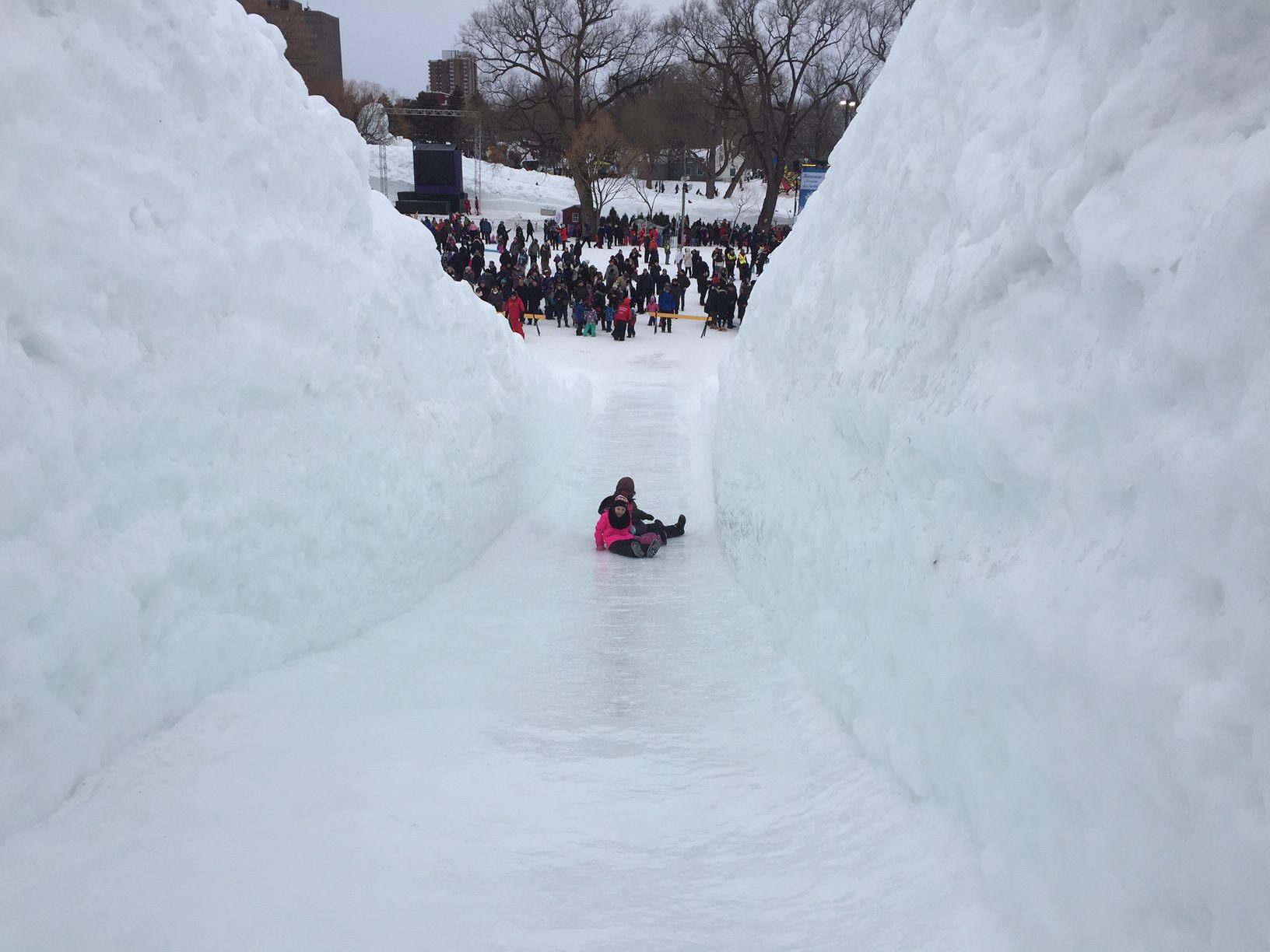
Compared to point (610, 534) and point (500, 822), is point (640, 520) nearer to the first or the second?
point (610, 534)

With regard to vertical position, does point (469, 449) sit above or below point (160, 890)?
above

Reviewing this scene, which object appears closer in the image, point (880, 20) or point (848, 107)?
point (848, 107)

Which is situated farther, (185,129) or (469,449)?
(469,449)

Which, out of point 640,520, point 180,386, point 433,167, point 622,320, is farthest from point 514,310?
point 433,167

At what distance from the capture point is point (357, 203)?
684 cm

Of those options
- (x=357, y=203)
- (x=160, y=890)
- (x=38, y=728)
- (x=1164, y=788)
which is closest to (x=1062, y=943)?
(x=1164, y=788)

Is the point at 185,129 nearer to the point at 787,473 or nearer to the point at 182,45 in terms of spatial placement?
the point at 182,45

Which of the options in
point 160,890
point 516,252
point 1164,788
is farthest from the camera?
point 516,252

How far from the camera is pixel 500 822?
12.2 feet

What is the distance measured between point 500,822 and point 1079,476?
8.64 feet

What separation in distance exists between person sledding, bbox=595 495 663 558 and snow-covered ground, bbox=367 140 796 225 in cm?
3139

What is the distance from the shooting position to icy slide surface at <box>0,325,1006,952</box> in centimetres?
305

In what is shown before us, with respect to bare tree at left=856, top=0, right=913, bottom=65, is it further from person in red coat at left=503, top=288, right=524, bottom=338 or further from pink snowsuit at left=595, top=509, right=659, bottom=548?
pink snowsuit at left=595, top=509, right=659, bottom=548

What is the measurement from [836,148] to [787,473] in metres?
2.70
